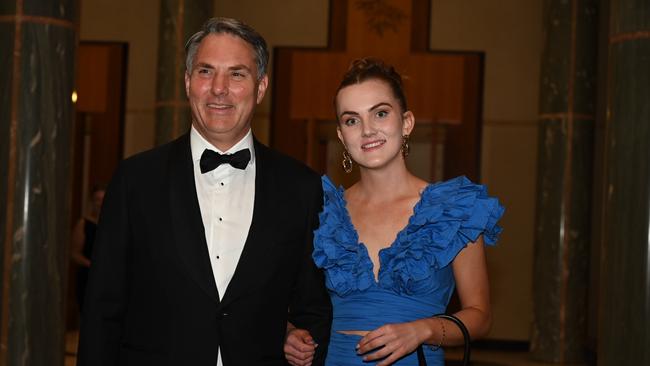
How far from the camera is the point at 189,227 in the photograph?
270 centimetres

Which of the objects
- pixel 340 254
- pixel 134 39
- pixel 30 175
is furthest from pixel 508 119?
pixel 340 254

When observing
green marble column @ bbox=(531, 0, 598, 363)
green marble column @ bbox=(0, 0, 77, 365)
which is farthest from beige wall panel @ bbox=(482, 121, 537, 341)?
green marble column @ bbox=(0, 0, 77, 365)

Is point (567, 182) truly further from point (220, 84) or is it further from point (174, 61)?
point (220, 84)

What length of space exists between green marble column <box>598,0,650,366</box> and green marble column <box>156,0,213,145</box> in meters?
4.26

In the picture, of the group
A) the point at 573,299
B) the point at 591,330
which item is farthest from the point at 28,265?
the point at 591,330

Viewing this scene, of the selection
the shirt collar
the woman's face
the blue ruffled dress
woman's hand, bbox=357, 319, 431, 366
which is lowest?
woman's hand, bbox=357, 319, 431, 366

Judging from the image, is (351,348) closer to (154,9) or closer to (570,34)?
(570,34)

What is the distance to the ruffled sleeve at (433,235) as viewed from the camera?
113 inches

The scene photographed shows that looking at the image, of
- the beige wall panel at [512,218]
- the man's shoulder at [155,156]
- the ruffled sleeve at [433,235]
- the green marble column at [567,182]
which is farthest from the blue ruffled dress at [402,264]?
the beige wall panel at [512,218]

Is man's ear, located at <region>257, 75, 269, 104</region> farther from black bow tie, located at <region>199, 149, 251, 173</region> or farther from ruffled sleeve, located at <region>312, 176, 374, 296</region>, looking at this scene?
ruffled sleeve, located at <region>312, 176, 374, 296</region>

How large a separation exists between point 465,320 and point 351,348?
1.23 feet

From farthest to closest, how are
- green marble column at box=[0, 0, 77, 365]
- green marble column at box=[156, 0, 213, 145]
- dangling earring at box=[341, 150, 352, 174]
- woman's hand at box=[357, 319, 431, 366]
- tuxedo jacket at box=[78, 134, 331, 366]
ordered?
green marble column at box=[156, 0, 213, 145]
green marble column at box=[0, 0, 77, 365]
dangling earring at box=[341, 150, 352, 174]
tuxedo jacket at box=[78, 134, 331, 366]
woman's hand at box=[357, 319, 431, 366]

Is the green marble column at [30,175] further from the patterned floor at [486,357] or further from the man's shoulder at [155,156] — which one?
the patterned floor at [486,357]

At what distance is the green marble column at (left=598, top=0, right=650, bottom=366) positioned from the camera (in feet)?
15.1
